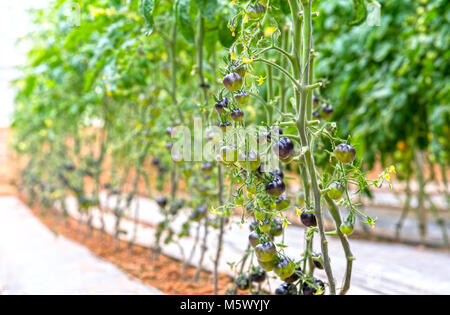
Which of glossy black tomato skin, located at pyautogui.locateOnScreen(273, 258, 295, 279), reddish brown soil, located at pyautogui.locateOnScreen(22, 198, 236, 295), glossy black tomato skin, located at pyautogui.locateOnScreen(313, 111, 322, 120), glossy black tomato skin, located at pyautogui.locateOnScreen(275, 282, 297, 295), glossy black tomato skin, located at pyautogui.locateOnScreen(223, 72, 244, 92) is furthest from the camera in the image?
reddish brown soil, located at pyautogui.locateOnScreen(22, 198, 236, 295)

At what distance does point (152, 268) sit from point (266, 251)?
3.74 ft

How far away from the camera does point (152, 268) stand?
1.70 m

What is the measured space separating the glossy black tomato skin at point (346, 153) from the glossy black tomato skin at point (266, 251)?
199 millimetres

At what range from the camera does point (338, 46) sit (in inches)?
84.6

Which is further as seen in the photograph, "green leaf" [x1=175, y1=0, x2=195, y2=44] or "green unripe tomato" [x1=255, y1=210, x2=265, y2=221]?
"green leaf" [x1=175, y1=0, x2=195, y2=44]

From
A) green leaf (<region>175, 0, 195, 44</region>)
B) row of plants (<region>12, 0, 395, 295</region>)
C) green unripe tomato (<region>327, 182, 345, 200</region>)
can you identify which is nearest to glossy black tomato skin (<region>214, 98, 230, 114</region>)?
row of plants (<region>12, 0, 395, 295</region>)

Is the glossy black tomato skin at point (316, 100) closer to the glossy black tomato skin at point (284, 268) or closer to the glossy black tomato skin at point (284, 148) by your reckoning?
the glossy black tomato skin at point (284, 148)

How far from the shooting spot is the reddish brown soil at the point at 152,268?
1.40 metres

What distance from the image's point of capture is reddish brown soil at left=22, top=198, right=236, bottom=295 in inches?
54.9

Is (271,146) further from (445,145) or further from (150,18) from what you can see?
(445,145)

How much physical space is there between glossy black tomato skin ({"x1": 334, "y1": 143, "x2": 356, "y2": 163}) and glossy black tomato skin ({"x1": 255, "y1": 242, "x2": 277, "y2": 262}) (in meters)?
0.20

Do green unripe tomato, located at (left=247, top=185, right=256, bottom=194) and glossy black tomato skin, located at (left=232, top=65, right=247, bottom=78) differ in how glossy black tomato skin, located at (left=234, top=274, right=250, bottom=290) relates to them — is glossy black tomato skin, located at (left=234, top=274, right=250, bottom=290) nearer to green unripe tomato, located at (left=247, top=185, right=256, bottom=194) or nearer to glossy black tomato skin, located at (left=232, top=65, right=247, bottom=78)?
green unripe tomato, located at (left=247, top=185, right=256, bottom=194)
